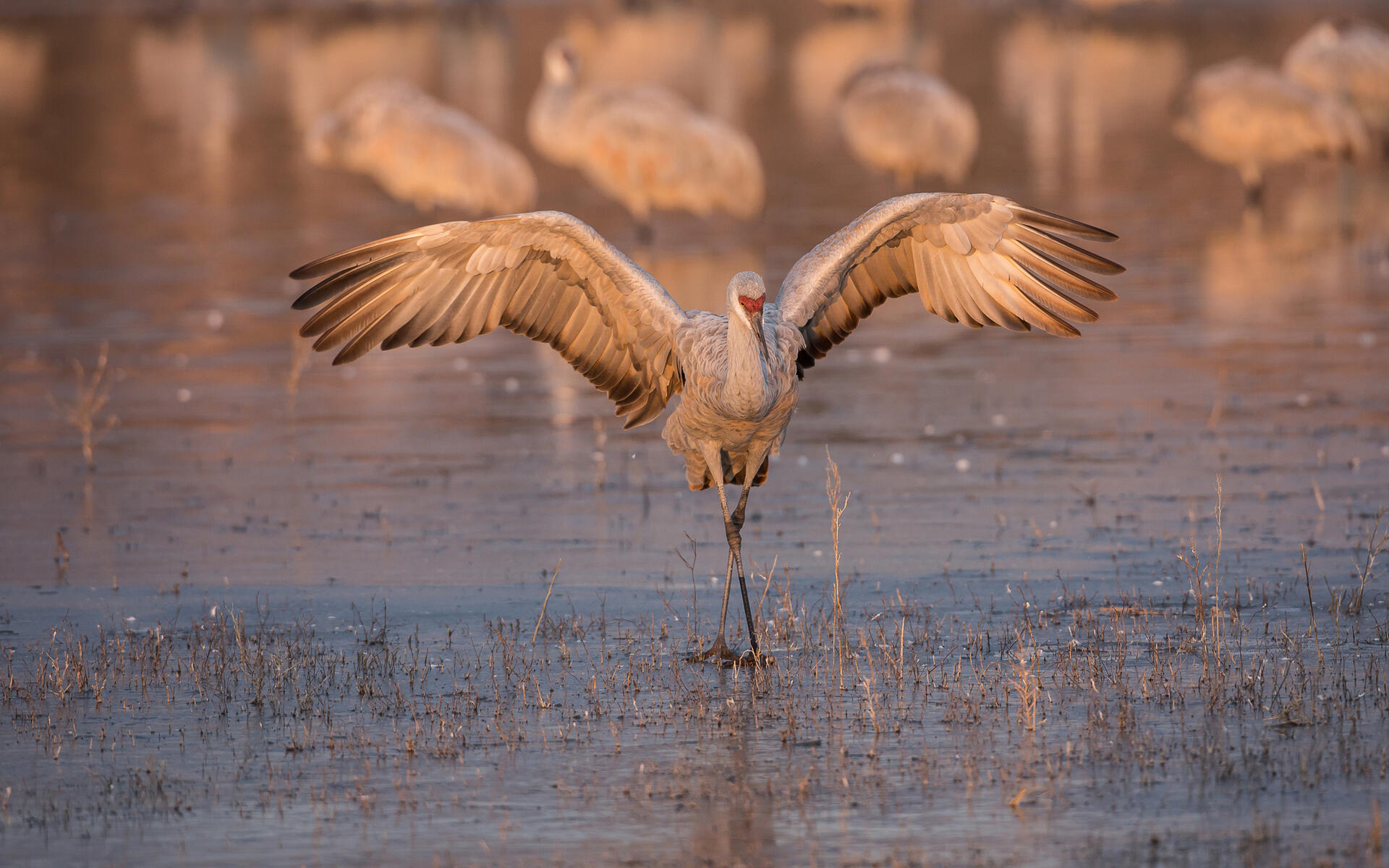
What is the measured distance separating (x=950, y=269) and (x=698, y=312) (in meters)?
1.28

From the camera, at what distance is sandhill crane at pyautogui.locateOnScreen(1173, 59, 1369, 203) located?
23.4m

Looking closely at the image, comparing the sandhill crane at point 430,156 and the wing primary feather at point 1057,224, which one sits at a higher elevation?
the sandhill crane at point 430,156

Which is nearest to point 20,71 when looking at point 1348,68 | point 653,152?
point 653,152

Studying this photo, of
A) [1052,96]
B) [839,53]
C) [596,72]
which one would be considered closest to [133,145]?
[596,72]

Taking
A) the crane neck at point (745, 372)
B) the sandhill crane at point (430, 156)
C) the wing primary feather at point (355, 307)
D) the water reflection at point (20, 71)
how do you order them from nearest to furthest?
the crane neck at point (745, 372) → the wing primary feather at point (355, 307) → the sandhill crane at point (430, 156) → the water reflection at point (20, 71)

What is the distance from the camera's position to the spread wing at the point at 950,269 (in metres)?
8.62

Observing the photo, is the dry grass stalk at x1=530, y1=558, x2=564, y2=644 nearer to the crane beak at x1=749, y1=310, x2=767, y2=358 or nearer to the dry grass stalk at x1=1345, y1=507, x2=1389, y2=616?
the crane beak at x1=749, y1=310, x2=767, y2=358

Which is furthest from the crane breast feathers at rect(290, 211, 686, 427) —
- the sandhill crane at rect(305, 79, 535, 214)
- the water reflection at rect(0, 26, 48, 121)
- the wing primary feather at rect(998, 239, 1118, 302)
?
the water reflection at rect(0, 26, 48, 121)

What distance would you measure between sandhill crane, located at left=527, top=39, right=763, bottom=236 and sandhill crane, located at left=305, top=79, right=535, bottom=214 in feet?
2.44

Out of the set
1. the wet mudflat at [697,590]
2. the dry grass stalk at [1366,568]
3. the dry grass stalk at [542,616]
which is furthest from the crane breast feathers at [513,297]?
the dry grass stalk at [1366,568]

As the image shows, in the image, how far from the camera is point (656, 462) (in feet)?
40.6

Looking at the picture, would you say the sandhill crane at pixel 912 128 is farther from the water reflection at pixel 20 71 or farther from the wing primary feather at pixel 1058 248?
the water reflection at pixel 20 71

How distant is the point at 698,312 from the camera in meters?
8.64

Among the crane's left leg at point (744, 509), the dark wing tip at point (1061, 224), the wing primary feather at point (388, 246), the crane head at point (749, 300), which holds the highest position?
the dark wing tip at point (1061, 224)
